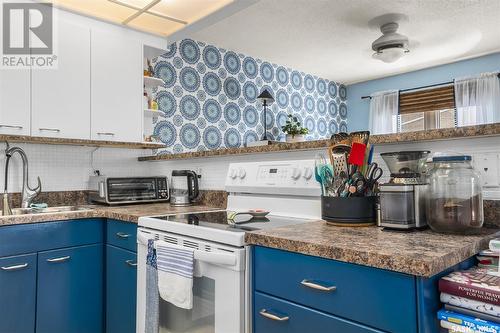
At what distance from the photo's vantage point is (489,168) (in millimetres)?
1179

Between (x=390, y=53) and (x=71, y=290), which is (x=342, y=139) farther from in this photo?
(x=390, y=53)

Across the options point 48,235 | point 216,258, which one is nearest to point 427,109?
point 216,258

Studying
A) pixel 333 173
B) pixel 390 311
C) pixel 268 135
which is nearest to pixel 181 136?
pixel 268 135

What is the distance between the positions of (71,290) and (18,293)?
0.78 feet

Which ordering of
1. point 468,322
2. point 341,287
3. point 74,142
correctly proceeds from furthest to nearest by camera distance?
point 74,142 < point 341,287 < point 468,322

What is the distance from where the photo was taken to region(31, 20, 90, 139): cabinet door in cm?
210

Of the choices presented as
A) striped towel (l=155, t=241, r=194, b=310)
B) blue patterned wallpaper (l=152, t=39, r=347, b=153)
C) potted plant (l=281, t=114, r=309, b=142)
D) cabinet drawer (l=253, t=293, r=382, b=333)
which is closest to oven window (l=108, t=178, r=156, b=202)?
blue patterned wallpaper (l=152, t=39, r=347, b=153)

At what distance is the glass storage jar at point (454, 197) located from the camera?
3.40ft

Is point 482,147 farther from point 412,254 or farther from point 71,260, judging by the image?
point 71,260

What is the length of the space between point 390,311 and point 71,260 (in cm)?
165

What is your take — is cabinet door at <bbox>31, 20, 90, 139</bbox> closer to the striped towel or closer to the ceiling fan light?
the striped towel

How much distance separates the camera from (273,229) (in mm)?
1206

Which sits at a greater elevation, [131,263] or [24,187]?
[24,187]

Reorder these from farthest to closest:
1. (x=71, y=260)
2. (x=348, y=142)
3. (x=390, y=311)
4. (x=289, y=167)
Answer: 1. (x=71, y=260)
2. (x=289, y=167)
3. (x=348, y=142)
4. (x=390, y=311)
